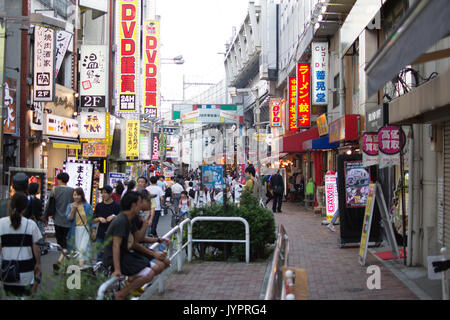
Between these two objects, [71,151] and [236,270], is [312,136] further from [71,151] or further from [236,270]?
[236,270]

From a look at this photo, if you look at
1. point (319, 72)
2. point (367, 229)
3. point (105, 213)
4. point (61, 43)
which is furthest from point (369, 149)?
point (61, 43)

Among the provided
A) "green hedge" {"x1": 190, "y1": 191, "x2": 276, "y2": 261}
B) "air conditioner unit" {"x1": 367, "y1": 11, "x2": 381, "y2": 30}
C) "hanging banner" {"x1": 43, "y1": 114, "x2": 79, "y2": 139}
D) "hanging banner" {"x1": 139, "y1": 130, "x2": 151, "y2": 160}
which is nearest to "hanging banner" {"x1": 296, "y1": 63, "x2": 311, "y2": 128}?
"hanging banner" {"x1": 43, "y1": 114, "x2": 79, "y2": 139}

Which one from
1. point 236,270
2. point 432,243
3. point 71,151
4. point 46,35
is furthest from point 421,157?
point 71,151

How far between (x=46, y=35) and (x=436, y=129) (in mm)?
13611

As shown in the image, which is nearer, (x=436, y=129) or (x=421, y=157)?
(x=436, y=129)

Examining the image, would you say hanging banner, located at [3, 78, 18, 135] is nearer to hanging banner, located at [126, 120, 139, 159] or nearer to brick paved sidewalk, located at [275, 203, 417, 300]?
brick paved sidewalk, located at [275, 203, 417, 300]

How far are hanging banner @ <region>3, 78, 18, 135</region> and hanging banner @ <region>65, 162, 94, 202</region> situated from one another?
2.19 m

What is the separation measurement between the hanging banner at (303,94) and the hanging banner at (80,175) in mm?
13898

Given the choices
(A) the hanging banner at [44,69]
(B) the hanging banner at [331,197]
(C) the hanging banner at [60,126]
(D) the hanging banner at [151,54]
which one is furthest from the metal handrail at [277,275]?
(D) the hanging banner at [151,54]

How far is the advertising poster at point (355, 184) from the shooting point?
1248 centimetres

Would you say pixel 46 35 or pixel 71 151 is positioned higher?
pixel 46 35

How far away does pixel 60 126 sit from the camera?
21219mm

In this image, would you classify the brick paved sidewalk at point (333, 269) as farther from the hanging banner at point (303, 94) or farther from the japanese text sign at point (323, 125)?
the hanging banner at point (303, 94)

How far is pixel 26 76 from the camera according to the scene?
18.3 m
